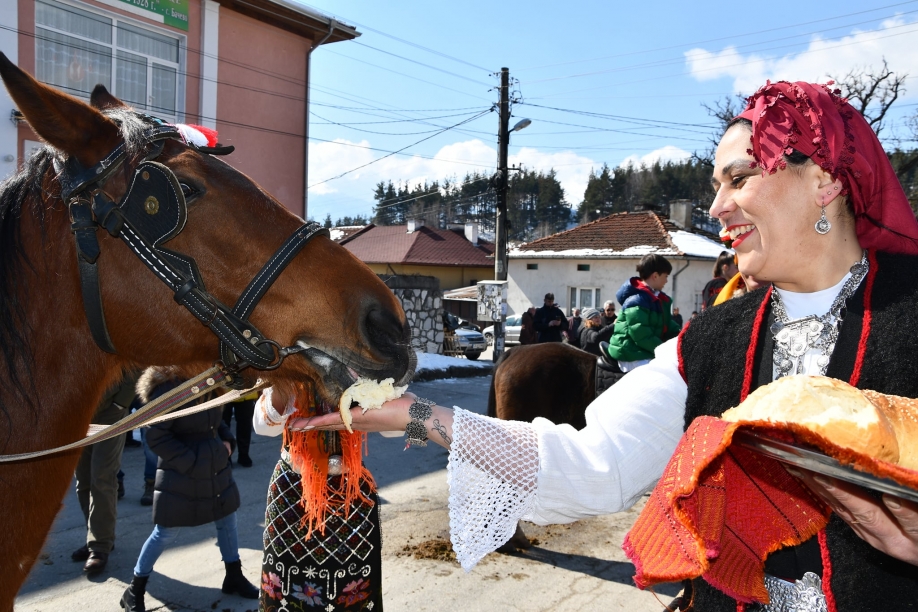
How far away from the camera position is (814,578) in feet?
4.49

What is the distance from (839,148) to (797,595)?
1.00 meters

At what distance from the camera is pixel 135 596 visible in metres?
3.70

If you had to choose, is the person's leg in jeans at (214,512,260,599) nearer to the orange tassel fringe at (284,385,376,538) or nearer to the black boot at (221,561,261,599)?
the black boot at (221,561,261,599)

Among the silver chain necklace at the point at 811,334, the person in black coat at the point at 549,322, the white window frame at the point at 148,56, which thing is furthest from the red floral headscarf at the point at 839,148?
the person in black coat at the point at 549,322

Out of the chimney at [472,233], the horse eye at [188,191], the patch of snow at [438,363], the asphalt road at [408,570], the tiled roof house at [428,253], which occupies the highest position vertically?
the chimney at [472,233]

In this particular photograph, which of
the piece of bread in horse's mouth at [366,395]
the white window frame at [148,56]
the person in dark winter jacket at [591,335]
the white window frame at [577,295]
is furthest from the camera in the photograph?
the white window frame at [577,295]

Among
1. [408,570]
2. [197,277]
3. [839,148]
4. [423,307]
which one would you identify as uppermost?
[839,148]

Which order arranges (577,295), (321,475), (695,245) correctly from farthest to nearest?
1. (577,295)
2. (695,245)
3. (321,475)

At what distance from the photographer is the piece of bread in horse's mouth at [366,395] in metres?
1.59

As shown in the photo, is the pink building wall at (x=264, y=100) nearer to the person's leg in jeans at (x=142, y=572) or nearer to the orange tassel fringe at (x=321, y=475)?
the person's leg in jeans at (x=142, y=572)

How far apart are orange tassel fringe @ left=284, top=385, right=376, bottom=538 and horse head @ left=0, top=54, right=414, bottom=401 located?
0.76 m

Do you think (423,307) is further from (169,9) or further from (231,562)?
(231,562)

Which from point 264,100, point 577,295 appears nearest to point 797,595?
point 264,100

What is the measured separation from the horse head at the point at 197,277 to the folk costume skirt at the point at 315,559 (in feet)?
3.29
